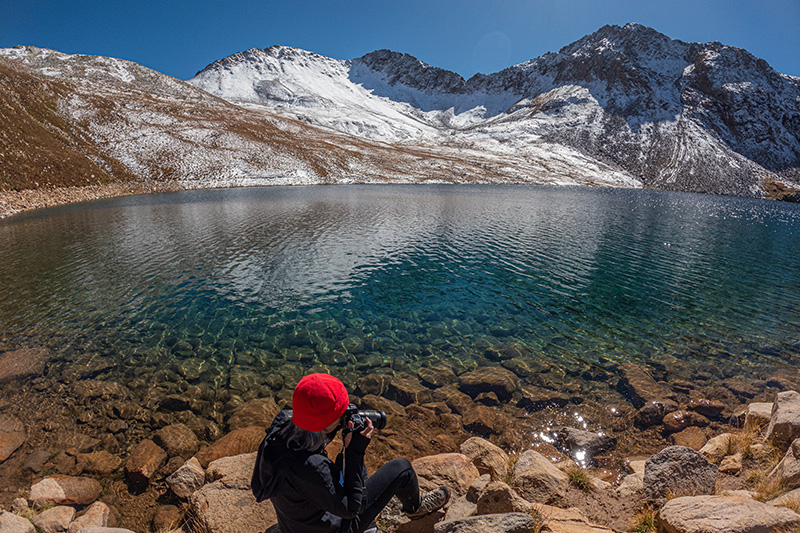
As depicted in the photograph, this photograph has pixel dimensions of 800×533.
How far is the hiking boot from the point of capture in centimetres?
629

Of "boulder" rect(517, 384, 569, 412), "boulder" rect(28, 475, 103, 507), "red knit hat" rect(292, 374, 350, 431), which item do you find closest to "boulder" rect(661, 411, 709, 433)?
"boulder" rect(517, 384, 569, 412)

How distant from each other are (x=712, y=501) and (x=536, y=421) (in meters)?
6.26

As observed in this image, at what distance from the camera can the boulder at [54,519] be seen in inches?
268

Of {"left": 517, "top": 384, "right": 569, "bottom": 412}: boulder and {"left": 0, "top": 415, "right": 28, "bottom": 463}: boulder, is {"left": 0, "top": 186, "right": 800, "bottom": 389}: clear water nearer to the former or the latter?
{"left": 517, "top": 384, "right": 569, "bottom": 412}: boulder

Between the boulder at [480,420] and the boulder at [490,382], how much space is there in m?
1.09

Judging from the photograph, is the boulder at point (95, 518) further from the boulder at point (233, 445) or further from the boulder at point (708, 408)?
the boulder at point (708, 408)

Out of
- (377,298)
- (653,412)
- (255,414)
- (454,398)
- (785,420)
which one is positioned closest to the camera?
(785,420)

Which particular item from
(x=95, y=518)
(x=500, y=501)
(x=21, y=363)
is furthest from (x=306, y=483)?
(x=21, y=363)

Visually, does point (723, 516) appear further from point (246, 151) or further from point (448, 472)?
point (246, 151)

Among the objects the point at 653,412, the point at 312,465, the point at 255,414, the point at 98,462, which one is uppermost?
the point at 312,465

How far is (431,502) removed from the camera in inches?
252

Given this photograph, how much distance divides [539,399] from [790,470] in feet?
21.8

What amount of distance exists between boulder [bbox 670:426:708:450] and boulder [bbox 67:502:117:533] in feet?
48.2

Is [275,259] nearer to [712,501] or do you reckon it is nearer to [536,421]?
[536,421]
